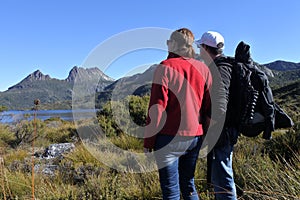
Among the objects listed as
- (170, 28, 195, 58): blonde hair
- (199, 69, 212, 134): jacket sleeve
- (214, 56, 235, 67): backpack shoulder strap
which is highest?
(170, 28, 195, 58): blonde hair

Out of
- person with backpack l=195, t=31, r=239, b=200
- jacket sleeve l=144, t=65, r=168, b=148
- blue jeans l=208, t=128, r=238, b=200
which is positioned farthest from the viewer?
blue jeans l=208, t=128, r=238, b=200

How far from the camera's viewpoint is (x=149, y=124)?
2711 mm

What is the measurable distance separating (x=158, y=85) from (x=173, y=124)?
41 cm

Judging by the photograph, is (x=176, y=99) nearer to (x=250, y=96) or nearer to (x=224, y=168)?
(x=250, y=96)

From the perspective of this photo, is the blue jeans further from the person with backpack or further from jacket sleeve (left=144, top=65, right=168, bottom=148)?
jacket sleeve (left=144, top=65, right=168, bottom=148)

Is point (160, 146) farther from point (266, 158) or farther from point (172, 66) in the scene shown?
point (266, 158)

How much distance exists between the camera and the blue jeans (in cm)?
294

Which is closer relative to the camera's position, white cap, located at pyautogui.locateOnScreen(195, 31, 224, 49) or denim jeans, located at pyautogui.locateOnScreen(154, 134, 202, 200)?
denim jeans, located at pyautogui.locateOnScreen(154, 134, 202, 200)

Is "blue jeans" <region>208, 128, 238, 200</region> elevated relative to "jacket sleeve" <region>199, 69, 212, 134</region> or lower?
lower

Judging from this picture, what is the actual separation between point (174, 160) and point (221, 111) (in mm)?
669

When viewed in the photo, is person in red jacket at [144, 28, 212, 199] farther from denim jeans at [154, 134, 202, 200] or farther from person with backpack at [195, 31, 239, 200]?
person with backpack at [195, 31, 239, 200]

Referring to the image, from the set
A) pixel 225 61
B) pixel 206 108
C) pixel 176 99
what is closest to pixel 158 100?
pixel 176 99

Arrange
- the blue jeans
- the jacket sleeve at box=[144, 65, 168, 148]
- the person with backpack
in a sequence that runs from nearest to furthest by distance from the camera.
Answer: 1. the jacket sleeve at box=[144, 65, 168, 148]
2. the person with backpack
3. the blue jeans

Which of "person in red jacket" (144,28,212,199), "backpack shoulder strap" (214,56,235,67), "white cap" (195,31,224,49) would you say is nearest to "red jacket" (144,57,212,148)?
"person in red jacket" (144,28,212,199)
